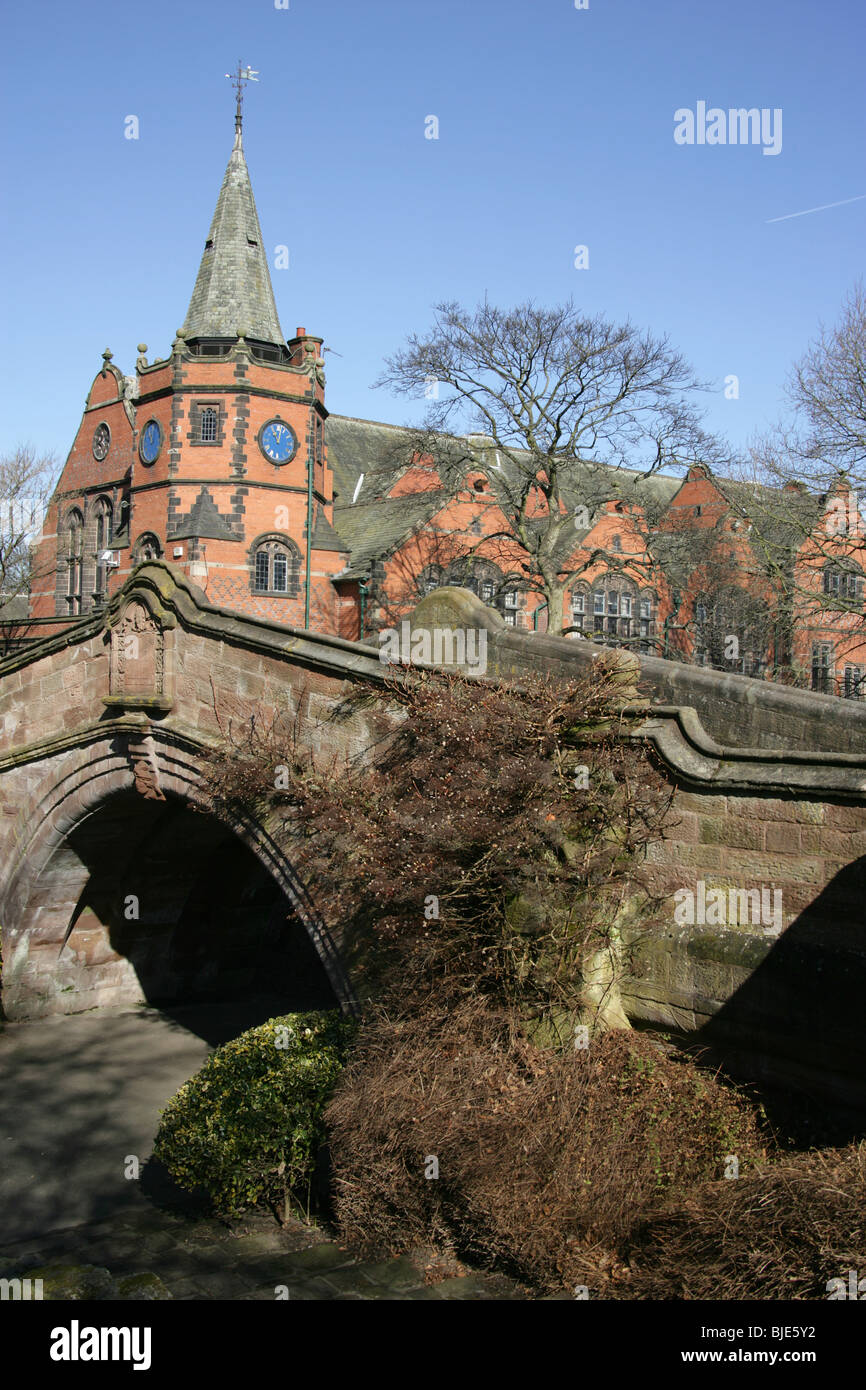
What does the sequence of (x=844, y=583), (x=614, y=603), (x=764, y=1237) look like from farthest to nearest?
(x=614, y=603)
(x=844, y=583)
(x=764, y=1237)

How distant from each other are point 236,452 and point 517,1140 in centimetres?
2683

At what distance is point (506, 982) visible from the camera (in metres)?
6.70

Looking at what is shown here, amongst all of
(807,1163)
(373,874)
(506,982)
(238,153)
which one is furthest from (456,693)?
(238,153)

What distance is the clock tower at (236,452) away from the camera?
30062 mm

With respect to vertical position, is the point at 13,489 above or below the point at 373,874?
above

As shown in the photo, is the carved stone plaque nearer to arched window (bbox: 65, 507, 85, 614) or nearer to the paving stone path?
the paving stone path

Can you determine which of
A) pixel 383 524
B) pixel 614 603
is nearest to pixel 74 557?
pixel 383 524

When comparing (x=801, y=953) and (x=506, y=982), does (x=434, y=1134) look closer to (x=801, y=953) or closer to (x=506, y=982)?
(x=506, y=982)

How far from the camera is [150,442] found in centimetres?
3131

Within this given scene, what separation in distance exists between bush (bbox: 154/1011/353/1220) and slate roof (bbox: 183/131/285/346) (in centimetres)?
2686

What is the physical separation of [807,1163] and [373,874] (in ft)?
11.5

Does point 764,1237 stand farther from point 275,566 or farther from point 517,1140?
point 275,566

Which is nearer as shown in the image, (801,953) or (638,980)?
(801,953)

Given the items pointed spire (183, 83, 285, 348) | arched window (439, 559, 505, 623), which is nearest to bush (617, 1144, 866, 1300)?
arched window (439, 559, 505, 623)
